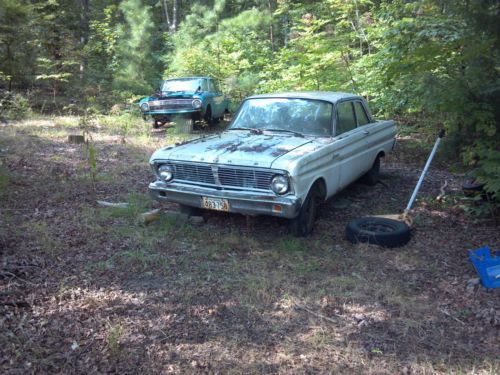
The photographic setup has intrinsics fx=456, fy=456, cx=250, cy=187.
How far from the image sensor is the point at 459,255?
Answer: 5000 millimetres

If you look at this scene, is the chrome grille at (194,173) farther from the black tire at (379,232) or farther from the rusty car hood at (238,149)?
the black tire at (379,232)

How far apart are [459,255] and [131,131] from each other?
33.8 feet

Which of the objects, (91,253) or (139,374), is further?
(91,253)

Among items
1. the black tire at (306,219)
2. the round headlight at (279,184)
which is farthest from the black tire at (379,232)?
the round headlight at (279,184)

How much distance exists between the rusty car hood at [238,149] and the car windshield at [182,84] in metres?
8.81

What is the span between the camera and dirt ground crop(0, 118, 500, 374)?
10.5 ft

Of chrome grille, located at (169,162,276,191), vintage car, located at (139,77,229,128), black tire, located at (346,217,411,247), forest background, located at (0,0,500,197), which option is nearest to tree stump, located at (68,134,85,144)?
forest background, located at (0,0,500,197)

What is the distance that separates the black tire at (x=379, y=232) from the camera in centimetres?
511

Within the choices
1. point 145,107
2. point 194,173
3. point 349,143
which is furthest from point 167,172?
point 145,107

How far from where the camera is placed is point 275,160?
4844mm

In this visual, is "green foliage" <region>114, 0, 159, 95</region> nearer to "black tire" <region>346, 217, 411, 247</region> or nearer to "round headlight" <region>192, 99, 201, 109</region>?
"round headlight" <region>192, 99, 201, 109</region>

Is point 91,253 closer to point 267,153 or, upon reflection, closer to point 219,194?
point 219,194

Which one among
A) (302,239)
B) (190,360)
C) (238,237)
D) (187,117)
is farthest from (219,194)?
(187,117)

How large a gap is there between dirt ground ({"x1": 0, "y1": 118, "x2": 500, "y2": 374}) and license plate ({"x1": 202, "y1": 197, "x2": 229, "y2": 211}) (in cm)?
44
